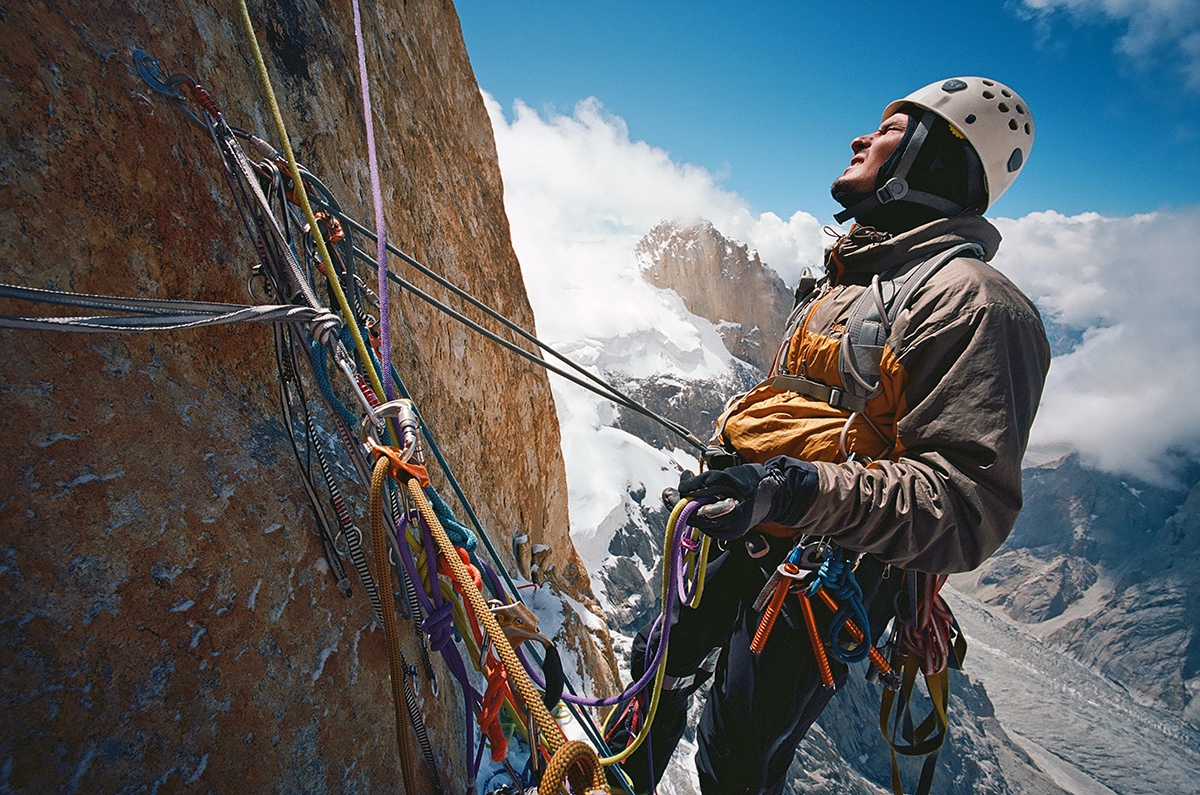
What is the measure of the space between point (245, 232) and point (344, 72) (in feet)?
5.75

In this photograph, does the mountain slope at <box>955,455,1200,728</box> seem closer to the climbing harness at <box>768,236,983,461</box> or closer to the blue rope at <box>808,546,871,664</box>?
the blue rope at <box>808,546,871,664</box>

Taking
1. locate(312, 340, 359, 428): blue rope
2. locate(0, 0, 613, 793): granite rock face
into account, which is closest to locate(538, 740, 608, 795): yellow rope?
locate(0, 0, 613, 793): granite rock face

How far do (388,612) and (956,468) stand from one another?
1.55 m

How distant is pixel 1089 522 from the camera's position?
384 feet

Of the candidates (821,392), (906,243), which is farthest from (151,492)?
(906,243)

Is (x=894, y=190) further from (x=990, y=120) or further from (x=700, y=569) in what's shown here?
(x=700, y=569)

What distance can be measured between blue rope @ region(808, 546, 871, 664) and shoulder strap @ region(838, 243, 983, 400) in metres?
0.61

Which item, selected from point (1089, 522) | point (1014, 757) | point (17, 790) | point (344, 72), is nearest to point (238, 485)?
point (17, 790)

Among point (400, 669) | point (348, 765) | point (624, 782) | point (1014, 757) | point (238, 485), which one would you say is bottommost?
point (1014, 757)

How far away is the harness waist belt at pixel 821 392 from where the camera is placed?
6.03 feet

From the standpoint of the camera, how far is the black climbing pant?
2002mm

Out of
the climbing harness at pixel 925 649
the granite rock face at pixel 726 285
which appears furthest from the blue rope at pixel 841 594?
the granite rock face at pixel 726 285

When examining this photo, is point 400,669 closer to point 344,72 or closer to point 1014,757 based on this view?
point 344,72

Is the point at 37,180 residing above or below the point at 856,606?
above
